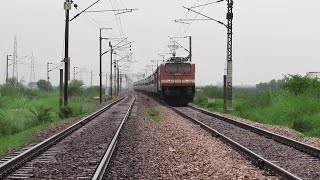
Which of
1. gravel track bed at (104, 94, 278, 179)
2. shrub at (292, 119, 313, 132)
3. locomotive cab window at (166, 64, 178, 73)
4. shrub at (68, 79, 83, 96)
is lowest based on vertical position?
gravel track bed at (104, 94, 278, 179)

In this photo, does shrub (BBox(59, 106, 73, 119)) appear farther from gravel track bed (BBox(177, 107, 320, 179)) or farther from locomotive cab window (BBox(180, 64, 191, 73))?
gravel track bed (BBox(177, 107, 320, 179))

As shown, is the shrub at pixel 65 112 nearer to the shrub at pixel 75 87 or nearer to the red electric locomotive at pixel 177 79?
the red electric locomotive at pixel 177 79

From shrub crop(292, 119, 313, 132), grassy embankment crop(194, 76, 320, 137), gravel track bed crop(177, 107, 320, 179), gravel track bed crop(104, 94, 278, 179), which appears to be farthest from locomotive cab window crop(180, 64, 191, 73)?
gravel track bed crop(104, 94, 278, 179)

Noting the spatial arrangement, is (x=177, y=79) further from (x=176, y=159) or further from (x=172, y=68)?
(x=176, y=159)

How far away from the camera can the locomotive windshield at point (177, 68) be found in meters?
37.8

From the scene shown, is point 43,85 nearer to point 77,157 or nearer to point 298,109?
point 298,109

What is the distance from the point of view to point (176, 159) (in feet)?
37.7

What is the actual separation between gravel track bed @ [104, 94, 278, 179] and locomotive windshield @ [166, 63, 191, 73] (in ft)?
67.6

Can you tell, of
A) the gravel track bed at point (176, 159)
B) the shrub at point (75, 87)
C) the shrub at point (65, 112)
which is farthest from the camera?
the shrub at point (75, 87)

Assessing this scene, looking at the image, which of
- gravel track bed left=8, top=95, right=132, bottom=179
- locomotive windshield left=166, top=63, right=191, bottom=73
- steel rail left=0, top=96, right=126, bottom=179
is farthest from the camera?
locomotive windshield left=166, top=63, right=191, bottom=73

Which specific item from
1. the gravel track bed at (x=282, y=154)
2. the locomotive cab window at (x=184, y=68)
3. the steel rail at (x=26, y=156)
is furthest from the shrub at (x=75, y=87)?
the gravel track bed at (x=282, y=154)

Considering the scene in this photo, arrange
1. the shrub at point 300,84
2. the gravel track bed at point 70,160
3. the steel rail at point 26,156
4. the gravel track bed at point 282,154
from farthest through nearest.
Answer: the shrub at point 300,84 → the gravel track bed at point 282,154 → the steel rail at point 26,156 → the gravel track bed at point 70,160

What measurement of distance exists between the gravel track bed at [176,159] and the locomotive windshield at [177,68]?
20.6m

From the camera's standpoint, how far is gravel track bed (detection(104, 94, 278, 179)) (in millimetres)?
9555
